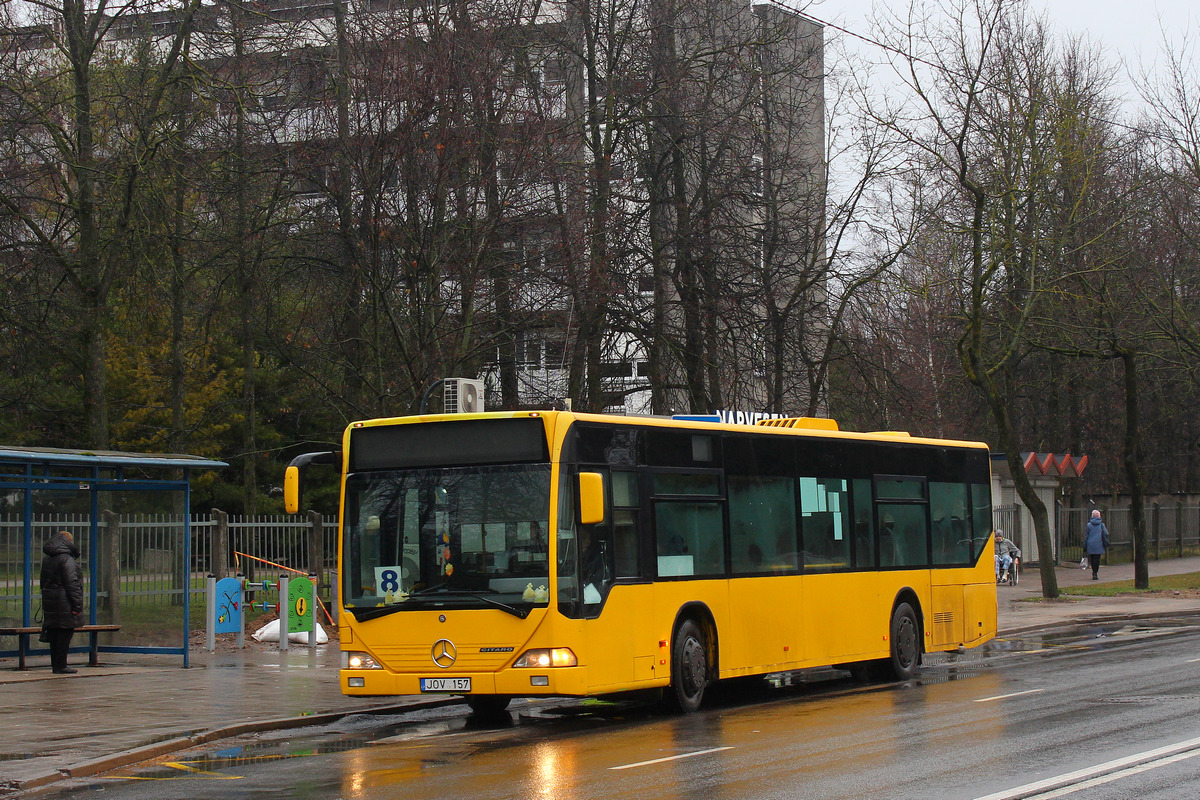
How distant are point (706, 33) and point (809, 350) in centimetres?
687

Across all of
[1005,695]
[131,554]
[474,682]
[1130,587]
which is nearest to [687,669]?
[474,682]

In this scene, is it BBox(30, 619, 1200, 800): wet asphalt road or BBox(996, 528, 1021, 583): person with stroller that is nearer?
BBox(30, 619, 1200, 800): wet asphalt road

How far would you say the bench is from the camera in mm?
16734

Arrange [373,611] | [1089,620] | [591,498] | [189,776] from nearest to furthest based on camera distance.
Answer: [189,776] → [591,498] → [373,611] → [1089,620]

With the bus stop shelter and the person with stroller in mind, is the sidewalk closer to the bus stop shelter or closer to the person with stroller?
the bus stop shelter

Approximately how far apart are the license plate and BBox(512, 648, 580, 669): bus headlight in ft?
1.84

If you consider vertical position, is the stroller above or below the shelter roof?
below

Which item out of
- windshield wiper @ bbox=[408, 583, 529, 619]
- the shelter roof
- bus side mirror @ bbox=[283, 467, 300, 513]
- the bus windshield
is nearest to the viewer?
windshield wiper @ bbox=[408, 583, 529, 619]

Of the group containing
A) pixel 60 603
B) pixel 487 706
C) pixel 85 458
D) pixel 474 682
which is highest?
pixel 85 458

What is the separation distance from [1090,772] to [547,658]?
187 inches

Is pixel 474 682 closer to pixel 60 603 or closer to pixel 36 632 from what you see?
pixel 60 603

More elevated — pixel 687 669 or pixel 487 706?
pixel 687 669

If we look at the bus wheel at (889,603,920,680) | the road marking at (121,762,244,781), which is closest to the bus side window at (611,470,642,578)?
the road marking at (121,762,244,781)

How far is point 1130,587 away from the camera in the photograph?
33.8 meters
